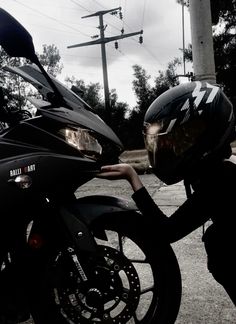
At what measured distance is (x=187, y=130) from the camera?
1.69 m

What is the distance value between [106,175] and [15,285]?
2.10 feet

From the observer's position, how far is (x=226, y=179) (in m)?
1.76

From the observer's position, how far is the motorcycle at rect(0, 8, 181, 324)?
5.64 ft

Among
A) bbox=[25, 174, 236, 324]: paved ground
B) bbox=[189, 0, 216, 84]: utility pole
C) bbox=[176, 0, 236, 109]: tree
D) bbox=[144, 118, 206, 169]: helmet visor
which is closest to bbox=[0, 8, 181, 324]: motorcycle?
bbox=[144, 118, 206, 169]: helmet visor

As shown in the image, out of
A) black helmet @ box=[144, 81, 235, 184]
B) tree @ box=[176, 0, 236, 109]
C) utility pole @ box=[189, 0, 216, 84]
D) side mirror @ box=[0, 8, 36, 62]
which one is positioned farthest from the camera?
tree @ box=[176, 0, 236, 109]

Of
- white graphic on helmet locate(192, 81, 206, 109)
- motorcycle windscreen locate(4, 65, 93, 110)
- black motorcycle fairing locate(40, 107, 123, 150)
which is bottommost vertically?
black motorcycle fairing locate(40, 107, 123, 150)

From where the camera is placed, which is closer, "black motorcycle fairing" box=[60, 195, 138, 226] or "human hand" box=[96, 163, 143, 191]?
"black motorcycle fairing" box=[60, 195, 138, 226]

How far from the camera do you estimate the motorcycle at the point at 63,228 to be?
1719 mm

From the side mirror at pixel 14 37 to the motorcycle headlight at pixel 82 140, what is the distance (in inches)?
14.6

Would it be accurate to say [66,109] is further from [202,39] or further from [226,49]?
[226,49]

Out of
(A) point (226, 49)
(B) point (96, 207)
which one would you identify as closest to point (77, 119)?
(B) point (96, 207)

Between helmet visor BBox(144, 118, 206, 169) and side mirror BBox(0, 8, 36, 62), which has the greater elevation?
side mirror BBox(0, 8, 36, 62)

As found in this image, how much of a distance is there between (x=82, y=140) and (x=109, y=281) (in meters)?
0.64

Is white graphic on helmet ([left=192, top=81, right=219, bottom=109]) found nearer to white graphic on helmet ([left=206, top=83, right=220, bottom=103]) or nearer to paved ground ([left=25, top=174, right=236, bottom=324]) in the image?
white graphic on helmet ([left=206, top=83, right=220, bottom=103])
